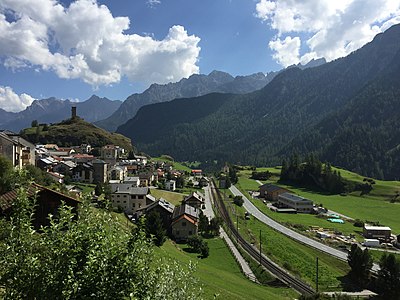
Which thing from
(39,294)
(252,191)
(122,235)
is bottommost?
(252,191)

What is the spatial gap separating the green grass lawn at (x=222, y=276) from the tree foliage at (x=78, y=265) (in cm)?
1807

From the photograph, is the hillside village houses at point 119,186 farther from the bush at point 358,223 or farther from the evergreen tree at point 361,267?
the bush at point 358,223

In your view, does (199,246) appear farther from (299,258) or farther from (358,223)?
(358,223)

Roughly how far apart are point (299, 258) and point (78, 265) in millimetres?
62395

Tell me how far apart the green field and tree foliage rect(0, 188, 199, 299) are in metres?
47.9

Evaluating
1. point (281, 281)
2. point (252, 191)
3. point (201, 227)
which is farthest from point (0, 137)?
point (252, 191)

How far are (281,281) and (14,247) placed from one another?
156ft

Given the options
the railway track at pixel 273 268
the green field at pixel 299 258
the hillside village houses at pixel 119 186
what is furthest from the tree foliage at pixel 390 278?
the hillside village houses at pixel 119 186

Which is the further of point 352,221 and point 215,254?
point 352,221

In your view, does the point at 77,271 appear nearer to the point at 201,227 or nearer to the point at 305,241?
the point at 201,227

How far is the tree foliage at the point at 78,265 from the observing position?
936cm

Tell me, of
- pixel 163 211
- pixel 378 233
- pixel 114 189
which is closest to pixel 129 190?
pixel 114 189

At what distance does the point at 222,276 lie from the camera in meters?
42.9

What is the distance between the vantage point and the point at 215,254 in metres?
60.7
